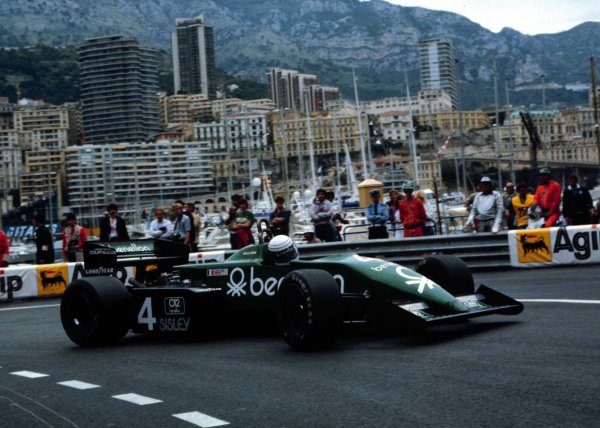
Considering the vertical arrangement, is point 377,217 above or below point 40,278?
above

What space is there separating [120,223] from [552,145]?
14266 centimetres

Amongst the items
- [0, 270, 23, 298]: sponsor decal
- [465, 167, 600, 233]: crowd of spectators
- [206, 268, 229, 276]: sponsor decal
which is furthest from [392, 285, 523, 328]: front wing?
[0, 270, 23, 298]: sponsor decal

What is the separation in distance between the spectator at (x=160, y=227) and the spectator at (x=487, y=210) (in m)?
5.50

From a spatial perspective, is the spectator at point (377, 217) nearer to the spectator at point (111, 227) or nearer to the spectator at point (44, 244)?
the spectator at point (111, 227)

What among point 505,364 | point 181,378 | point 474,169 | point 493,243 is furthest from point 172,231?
point 474,169

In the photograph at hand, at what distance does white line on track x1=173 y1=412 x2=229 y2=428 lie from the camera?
685 centimetres

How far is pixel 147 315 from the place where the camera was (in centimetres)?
1176

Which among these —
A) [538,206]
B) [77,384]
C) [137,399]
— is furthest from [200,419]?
[538,206]

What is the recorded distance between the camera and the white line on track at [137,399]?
25.7 feet

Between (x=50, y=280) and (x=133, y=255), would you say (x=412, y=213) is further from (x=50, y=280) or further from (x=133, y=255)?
(x=133, y=255)

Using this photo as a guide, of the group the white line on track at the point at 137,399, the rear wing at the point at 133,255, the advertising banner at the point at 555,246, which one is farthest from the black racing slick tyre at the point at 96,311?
the advertising banner at the point at 555,246

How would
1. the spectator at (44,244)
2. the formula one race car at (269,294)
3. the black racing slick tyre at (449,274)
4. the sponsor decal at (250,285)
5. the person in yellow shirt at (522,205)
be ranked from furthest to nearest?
the spectator at (44,244) → the person in yellow shirt at (522,205) → the black racing slick tyre at (449,274) → the sponsor decal at (250,285) → the formula one race car at (269,294)

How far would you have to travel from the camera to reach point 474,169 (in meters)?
149

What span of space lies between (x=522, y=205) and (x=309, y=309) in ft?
34.8
